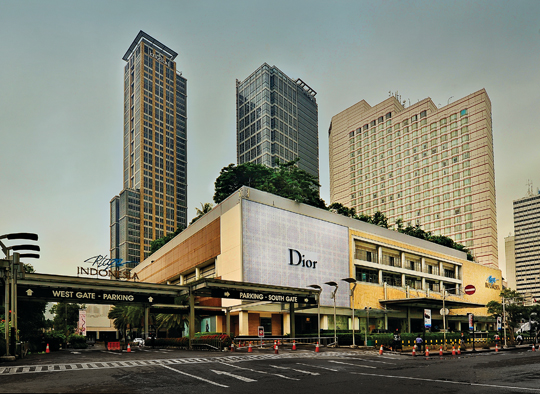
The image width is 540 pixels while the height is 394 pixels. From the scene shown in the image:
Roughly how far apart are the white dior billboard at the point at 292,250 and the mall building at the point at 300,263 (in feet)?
0.39

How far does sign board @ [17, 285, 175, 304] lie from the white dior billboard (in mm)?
15280

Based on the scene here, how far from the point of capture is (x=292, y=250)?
61.1m

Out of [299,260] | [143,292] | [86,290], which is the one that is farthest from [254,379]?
[299,260]

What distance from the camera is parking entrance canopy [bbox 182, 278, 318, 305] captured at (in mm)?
43312

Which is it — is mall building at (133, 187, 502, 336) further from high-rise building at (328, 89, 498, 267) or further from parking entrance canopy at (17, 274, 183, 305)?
high-rise building at (328, 89, 498, 267)

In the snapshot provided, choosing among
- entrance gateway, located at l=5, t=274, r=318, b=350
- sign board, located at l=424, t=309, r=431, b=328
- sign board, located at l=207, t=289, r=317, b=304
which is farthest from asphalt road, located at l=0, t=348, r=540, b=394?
sign board, located at l=424, t=309, r=431, b=328

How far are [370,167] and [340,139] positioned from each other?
18447mm

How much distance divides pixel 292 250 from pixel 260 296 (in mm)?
15325

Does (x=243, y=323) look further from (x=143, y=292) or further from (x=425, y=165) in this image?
(x=425, y=165)

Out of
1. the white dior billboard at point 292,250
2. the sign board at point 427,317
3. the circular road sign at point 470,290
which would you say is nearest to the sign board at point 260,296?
the white dior billboard at point 292,250

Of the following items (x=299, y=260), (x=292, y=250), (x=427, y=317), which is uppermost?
(x=292, y=250)

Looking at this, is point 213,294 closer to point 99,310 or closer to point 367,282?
point 367,282

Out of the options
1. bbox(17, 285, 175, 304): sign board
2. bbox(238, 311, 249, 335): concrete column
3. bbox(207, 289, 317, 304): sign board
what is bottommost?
bbox(238, 311, 249, 335): concrete column

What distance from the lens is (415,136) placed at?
16338cm
